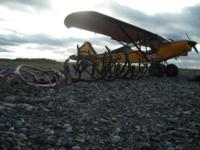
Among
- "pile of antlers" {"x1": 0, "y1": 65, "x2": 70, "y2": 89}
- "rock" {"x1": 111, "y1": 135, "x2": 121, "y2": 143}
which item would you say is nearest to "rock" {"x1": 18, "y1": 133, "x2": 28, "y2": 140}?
"rock" {"x1": 111, "y1": 135, "x2": 121, "y2": 143}

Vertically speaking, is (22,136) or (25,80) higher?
(25,80)

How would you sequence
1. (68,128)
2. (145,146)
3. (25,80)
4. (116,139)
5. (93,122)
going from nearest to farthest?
(145,146) → (116,139) → (68,128) → (93,122) → (25,80)

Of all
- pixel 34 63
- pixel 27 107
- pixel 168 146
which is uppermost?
pixel 34 63

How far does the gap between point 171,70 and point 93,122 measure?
1424 centimetres

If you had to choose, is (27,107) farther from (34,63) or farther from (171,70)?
(34,63)

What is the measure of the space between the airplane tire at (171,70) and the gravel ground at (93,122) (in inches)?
420

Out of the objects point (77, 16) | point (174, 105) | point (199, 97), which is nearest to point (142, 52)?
point (77, 16)

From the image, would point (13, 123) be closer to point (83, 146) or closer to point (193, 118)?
point (83, 146)

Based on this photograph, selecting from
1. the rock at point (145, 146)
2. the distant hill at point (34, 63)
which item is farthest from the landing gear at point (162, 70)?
the rock at point (145, 146)

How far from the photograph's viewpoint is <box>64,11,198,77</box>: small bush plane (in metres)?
19.2

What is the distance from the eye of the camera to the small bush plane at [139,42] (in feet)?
62.9

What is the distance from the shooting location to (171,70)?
20.1m

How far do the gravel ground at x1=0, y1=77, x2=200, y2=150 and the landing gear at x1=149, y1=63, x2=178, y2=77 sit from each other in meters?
10.3

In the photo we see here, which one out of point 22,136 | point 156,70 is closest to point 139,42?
point 156,70
